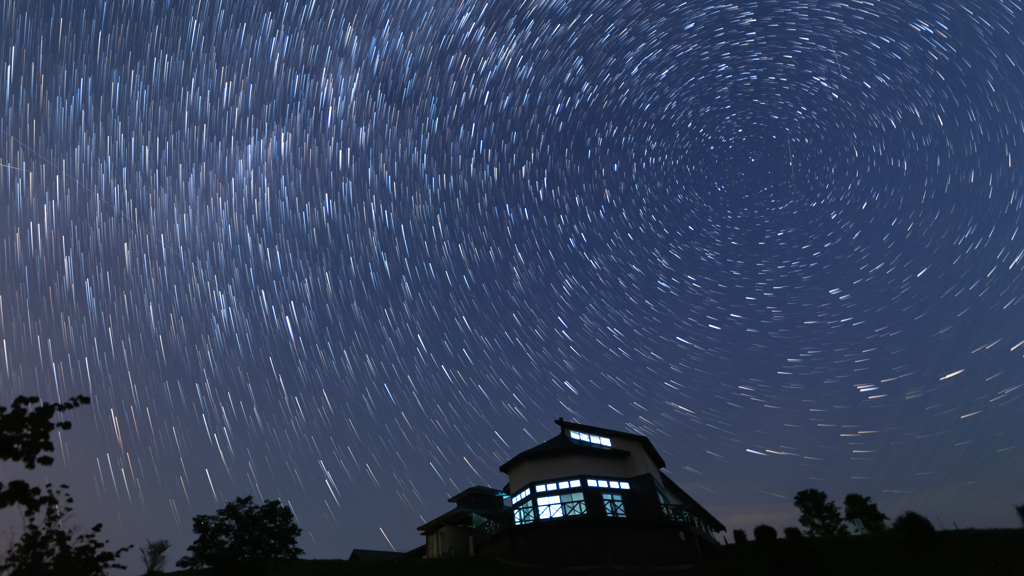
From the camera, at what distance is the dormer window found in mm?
35062

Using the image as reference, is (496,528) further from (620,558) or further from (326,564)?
(326,564)

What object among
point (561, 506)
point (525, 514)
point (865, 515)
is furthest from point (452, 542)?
point (865, 515)

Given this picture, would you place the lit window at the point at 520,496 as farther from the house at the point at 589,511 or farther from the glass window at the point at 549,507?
the glass window at the point at 549,507

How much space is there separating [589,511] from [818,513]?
35.3m

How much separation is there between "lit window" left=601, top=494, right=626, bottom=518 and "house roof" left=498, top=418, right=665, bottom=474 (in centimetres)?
301

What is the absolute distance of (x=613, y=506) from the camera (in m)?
30.2

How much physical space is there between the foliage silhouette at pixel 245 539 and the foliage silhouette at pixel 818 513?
4781cm

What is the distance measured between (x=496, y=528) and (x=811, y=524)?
37.6 meters

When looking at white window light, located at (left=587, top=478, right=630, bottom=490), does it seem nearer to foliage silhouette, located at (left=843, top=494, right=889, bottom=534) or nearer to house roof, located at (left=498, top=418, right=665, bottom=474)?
house roof, located at (left=498, top=418, right=665, bottom=474)

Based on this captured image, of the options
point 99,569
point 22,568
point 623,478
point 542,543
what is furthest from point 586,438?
point 22,568

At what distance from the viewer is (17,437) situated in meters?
15.6

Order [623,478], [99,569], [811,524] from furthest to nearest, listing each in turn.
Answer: [811,524] → [623,478] → [99,569]

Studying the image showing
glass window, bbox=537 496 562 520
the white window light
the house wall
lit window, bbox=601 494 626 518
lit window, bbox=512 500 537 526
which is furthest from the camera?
the house wall

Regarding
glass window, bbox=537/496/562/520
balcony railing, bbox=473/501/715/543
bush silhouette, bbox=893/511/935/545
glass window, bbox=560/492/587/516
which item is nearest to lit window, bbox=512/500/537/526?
balcony railing, bbox=473/501/715/543
